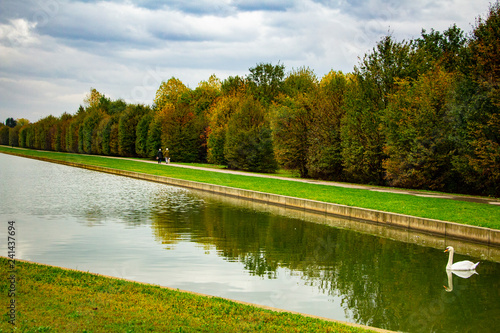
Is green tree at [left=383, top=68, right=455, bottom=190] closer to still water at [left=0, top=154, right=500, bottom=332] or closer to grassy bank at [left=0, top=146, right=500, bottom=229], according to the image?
grassy bank at [left=0, top=146, right=500, bottom=229]

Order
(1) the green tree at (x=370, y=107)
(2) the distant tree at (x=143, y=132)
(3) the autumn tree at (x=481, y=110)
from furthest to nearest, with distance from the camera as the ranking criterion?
1. (2) the distant tree at (x=143, y=132)
2. (1) the green tree at (x=370, y=107)
3. (3) the autumn tree at (x=481, y=110)

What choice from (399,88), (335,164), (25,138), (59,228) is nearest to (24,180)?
(59,228)

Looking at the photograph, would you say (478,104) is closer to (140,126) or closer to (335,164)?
(335,164)

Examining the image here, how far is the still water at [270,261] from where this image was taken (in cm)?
786

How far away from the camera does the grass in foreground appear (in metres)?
5.79

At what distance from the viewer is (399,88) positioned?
27578mm

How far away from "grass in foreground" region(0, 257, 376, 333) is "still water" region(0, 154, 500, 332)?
47.8 inches

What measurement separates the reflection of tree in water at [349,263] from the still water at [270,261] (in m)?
0.02

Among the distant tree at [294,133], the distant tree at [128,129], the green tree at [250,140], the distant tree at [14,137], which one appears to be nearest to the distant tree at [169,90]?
the distant tree at [128,129]

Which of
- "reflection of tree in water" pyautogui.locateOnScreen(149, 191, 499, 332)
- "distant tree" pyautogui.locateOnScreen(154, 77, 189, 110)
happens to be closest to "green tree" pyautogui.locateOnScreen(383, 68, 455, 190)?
"reflection of tree in water" pyautogui.locateOnScreen(149, 191, 499, 332)

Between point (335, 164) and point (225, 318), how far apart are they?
25.1 metres

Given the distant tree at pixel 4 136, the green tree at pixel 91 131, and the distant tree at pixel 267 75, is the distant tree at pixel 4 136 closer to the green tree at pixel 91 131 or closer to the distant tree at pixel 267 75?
the green tree at pixel 91 131

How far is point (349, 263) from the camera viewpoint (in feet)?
35.6

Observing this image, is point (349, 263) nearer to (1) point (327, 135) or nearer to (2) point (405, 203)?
(2) point (405, 203)
